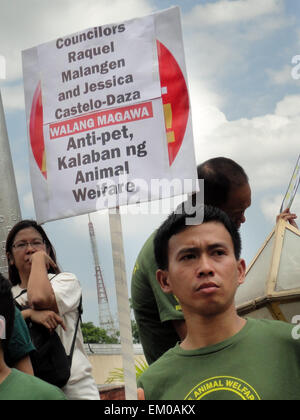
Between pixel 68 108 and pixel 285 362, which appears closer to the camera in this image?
pixel 285 362

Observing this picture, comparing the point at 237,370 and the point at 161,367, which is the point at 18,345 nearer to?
the point at 161,367

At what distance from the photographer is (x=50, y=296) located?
10.3ft

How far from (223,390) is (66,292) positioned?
1418 mm

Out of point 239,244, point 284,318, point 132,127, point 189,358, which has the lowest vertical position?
point 284,318

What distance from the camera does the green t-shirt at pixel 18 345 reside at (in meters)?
2.66

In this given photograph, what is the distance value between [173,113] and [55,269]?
1.32m

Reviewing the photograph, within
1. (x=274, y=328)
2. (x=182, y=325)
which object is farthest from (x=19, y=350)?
(x=274, y=328)

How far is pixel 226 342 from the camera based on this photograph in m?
2.08

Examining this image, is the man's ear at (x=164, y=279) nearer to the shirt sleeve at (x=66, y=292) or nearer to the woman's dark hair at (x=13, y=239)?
the shirt sleeve at (x=66, y=292)

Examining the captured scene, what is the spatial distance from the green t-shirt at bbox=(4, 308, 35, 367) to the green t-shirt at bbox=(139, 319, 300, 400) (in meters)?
0.74

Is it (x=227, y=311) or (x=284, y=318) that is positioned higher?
(x=227, y=311)

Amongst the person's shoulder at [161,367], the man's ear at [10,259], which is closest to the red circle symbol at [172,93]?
the person's shoulder at [161,367]
